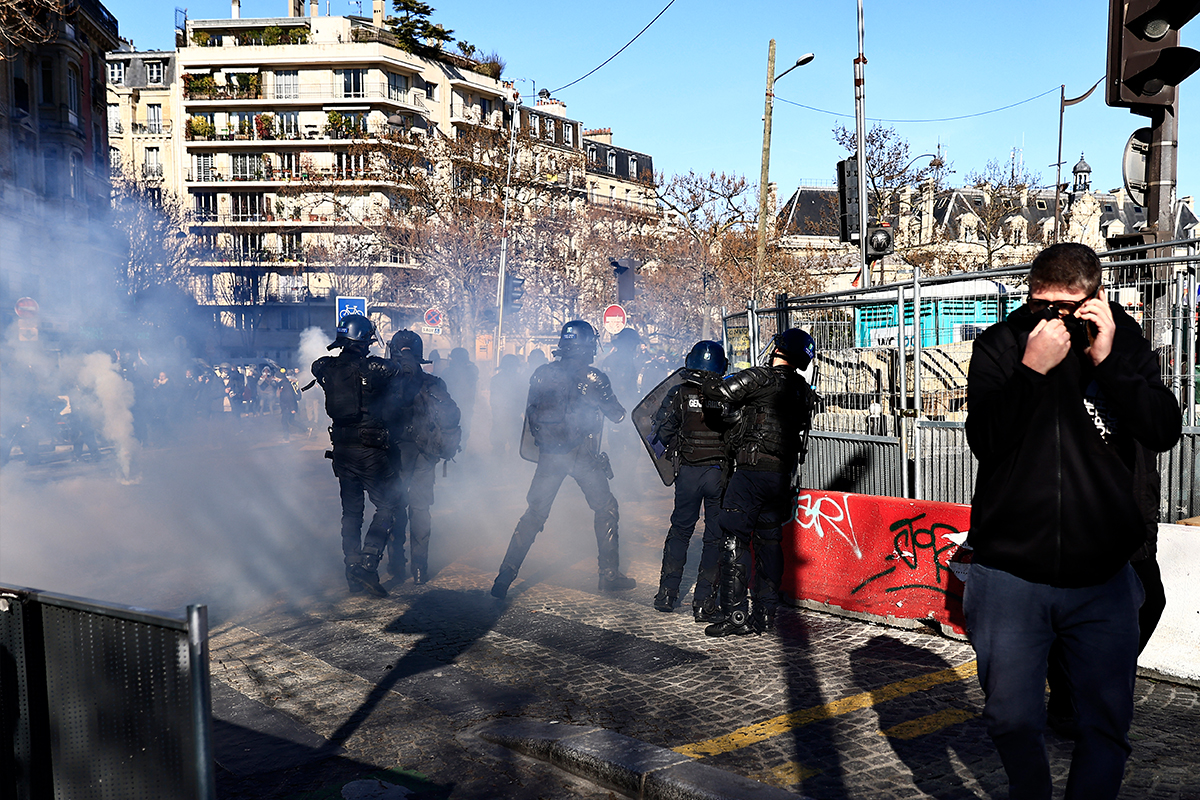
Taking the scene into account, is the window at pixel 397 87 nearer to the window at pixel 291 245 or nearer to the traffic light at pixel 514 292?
the window at pixel 291 245

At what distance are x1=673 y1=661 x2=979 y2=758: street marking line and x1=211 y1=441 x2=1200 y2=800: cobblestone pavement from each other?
0.01m

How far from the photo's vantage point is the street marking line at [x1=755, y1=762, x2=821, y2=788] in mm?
3510

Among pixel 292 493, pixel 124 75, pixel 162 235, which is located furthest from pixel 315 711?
pixel 124 75

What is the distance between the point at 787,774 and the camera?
3.58 metres

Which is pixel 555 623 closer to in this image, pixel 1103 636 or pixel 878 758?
pixel 878 758

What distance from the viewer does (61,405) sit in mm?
16000

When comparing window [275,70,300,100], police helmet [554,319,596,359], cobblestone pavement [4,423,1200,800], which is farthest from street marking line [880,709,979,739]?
window [275,70,300,100]

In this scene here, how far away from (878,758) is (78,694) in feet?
8.88

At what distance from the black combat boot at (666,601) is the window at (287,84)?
57964 millimetres

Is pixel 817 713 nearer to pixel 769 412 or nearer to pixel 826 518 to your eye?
pixel 769 412

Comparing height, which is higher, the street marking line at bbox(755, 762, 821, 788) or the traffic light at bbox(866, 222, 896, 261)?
the traffic light at bbox(866, 222, 896, 261)

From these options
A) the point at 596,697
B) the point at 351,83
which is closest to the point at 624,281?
the point at 596,697

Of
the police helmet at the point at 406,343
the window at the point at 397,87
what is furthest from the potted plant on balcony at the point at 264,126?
the police helmet at the point at 406,343

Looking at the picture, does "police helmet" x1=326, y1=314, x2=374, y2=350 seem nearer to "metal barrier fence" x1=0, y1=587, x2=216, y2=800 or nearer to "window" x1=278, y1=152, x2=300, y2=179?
"metal barrier fence" x1=0, y1=587, x2=216, y2=800
